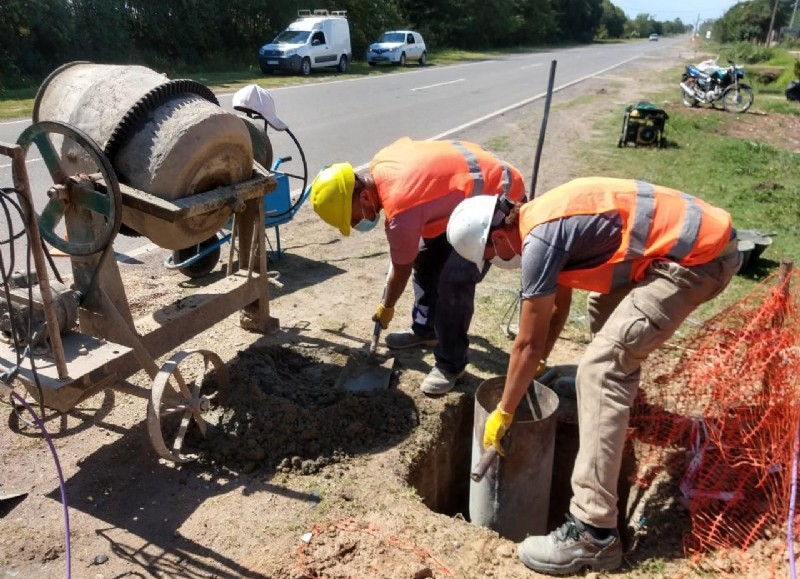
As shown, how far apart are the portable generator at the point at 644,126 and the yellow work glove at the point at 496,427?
1057cm

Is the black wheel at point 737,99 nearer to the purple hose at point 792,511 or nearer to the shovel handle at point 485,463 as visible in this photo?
the purple hose at point 792,511

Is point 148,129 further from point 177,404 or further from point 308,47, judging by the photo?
point 308,47

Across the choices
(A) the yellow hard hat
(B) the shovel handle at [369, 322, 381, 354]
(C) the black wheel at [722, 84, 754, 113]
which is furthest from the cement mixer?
(C) the black wheel at [722, 84, 754, 113]

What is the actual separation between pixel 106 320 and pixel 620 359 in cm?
250

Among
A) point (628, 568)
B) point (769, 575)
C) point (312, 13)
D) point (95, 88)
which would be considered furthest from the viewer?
point (312, 13)

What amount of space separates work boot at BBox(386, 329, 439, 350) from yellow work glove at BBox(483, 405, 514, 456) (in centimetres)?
146

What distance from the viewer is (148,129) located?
3.37m

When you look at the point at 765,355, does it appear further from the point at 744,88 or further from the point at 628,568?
the point at 744,88

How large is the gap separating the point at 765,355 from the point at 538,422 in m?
1.27

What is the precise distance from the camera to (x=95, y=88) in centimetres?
343

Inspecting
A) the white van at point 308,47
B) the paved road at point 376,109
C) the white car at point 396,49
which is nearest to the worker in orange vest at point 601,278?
the paved road at point 376,109

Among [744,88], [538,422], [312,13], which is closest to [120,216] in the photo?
[538,422]

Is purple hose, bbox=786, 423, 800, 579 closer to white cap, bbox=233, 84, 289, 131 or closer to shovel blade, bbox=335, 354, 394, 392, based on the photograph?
Answer: shovel blade, bbox=335, 354, 394, 392

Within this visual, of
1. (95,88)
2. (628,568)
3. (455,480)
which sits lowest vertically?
(455,480)
